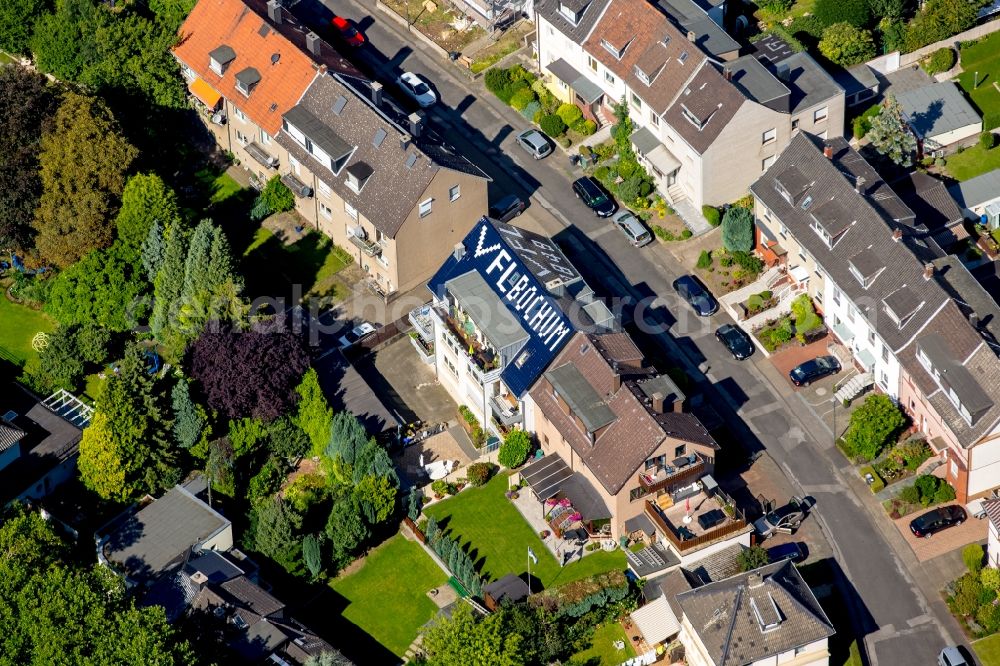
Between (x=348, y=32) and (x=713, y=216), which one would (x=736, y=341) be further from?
(x=348, y=32)

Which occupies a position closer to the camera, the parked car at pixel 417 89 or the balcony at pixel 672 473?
the balcony at pixel 672 473

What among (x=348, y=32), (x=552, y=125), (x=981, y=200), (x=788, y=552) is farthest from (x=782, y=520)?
(x=348, y=32)

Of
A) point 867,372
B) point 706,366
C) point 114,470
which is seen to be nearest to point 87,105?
point 114,470

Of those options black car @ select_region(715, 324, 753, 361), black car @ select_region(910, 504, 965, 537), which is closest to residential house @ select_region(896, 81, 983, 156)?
black car @ select_region(715, 324, 753, 361)

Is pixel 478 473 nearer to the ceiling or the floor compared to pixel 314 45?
nearer to the floor

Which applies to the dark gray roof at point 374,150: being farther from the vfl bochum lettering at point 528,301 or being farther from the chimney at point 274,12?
the chimney at point 274,12

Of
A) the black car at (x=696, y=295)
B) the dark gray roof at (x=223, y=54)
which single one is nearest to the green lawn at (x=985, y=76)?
the black car at (x=696, y=295)

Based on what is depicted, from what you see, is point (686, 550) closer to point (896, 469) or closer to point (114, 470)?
point (896, 469)
